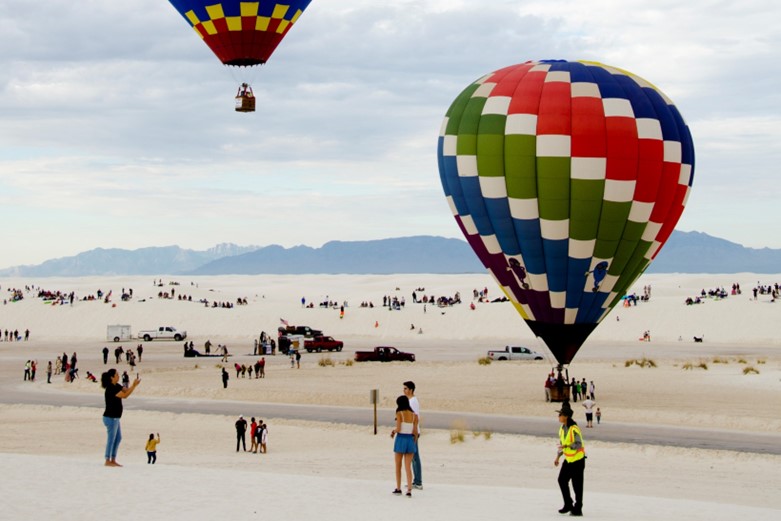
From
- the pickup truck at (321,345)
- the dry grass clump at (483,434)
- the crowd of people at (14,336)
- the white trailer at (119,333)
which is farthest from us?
the crowd of people at (14,336)

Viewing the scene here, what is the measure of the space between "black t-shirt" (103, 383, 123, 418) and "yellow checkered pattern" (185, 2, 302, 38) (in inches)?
879

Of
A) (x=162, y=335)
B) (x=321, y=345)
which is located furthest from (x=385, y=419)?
(x=162, y=335)

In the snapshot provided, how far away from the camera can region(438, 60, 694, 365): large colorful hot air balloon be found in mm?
33594

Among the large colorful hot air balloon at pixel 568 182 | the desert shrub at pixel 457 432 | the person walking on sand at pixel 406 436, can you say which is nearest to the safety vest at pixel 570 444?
the person walking on sand at pixel 406 436

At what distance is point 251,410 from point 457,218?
9539 millimetres

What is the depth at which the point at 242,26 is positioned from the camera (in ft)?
121

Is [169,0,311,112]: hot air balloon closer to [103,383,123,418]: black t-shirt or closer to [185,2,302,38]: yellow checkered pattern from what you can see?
[185,2,302,38]: yellow checkered pattern

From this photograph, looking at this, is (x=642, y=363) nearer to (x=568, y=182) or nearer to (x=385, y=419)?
(x=568, y=182)

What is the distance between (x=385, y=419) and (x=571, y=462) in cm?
1789

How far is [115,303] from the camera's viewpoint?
89.6 metres

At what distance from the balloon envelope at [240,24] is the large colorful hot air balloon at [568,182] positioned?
7.22 m

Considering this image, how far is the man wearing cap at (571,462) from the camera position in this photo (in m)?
14.5

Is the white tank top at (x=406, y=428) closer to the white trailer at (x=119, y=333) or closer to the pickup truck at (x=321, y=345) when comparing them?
the pickup truck at (x=321, y=345)

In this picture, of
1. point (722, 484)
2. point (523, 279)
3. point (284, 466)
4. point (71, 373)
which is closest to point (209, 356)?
point (71, 373)
